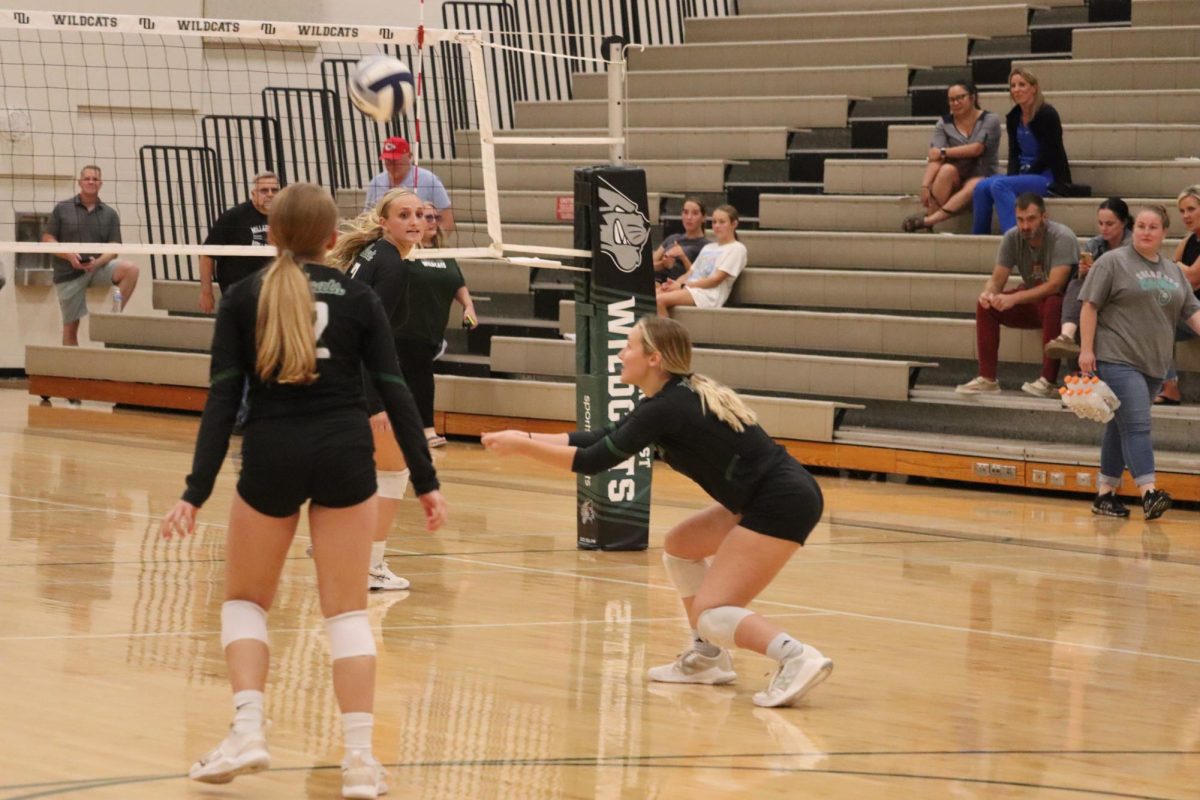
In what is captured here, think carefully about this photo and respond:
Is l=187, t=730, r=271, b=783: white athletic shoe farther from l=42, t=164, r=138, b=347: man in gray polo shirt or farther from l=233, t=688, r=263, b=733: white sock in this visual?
l=42, t=164, r=138, b=347: man in gray polo shirt

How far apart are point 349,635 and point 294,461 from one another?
421mm

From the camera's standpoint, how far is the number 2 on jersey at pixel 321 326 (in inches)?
161

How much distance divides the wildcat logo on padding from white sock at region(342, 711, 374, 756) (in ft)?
14.0

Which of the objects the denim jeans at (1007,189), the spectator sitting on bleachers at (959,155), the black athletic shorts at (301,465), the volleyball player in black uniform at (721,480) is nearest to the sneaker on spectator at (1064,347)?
the denim jeans at (1007,189)

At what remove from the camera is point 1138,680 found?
18.4 ft

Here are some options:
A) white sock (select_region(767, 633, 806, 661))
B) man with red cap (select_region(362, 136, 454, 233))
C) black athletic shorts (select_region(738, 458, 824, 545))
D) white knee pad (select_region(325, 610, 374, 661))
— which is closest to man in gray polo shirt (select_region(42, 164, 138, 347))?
man with red cap (select_region(362, 136, 454, 233))

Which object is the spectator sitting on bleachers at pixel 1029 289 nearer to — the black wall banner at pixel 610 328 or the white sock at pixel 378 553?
the black wall banner at pixel 610 328

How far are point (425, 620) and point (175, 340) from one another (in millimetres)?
9115

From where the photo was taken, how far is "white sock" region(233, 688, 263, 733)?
3.99 m

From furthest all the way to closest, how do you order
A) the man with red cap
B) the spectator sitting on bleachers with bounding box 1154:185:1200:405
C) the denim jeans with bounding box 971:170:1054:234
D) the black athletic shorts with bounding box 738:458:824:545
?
the denim jeans with bounding box 971:170:1054:234
the man with red cap
the spectator sitting on bleachers with bounding box 1154:185:1200:405
the black athletic shorts with bounding box 738:458:824:545

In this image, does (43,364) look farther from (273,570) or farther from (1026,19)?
(273,570)

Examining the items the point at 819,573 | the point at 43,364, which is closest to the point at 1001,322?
the point at 819,573

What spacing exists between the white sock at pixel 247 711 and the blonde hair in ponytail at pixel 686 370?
174 cm

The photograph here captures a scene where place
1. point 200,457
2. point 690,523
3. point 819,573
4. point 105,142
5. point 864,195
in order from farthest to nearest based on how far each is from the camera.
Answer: point 105,142
point 864,195
point 819,573
point 690,523
point 200,457
